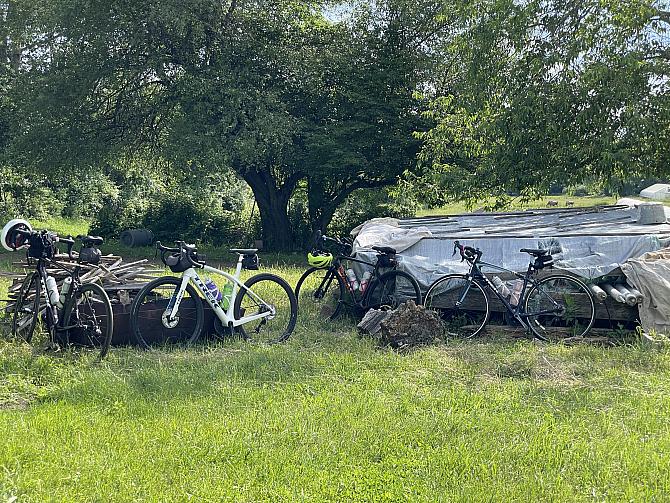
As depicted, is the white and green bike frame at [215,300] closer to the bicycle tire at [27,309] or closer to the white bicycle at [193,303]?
the white bicycle at [193,303]

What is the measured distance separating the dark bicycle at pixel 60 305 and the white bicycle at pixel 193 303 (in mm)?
365

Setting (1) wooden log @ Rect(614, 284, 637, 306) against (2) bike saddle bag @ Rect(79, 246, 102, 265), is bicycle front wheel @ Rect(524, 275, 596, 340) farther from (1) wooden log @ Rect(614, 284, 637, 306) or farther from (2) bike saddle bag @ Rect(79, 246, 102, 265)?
(2) bike saddle bag @ Rect(79, 246, 102, 265)

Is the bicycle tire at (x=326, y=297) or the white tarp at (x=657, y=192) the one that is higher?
the white tarp at (x=657, y=192)

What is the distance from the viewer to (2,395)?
4.86 meters

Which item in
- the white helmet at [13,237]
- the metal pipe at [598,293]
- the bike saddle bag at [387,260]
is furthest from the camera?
the bike saddle bag at [387,260]

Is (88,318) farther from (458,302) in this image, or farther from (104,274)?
(458,302)

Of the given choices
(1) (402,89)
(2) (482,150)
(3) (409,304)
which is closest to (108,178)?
(1) (402,89)

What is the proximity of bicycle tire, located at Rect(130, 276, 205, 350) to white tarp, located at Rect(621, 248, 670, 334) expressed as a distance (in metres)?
4.49

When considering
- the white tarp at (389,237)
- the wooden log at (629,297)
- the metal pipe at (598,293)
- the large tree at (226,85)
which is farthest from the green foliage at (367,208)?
the wooden log at (629,297)

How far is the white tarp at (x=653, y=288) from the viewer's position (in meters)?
6.54

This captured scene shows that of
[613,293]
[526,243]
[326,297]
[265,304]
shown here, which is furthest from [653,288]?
[326,297]

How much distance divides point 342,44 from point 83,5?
616cm

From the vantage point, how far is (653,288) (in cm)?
661

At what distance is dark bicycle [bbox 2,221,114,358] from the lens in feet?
19.8
